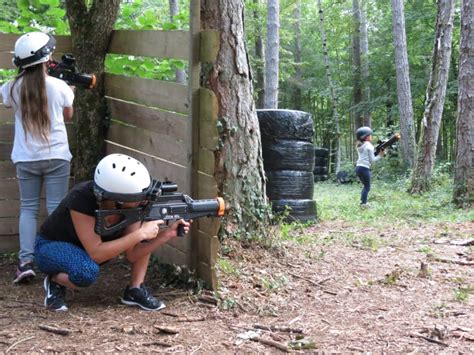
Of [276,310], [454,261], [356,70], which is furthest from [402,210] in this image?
[356,70]

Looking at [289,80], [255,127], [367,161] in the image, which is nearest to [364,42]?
[289,80]

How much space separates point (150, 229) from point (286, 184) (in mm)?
4221

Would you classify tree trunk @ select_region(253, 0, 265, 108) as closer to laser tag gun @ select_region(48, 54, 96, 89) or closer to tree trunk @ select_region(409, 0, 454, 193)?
tree trunk @ select_region(409, 0, 454, 193)

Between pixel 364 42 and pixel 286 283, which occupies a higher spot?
pixel 364 42

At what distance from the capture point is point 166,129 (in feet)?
15.5

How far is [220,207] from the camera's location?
A: 402cm

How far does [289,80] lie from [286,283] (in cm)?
2809

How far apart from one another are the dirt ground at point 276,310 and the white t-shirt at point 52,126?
44.0 inches

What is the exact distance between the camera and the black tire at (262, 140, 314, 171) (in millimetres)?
7734

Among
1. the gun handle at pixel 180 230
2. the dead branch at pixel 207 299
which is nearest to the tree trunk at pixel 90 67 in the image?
the gun handle at pixel 180 230

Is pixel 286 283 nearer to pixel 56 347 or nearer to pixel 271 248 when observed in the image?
pixel 271 248

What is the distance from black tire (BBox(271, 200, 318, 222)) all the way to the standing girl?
3.63 metres

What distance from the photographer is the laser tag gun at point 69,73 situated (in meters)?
4.90

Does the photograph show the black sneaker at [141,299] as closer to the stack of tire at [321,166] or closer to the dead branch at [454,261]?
the dead branch at [454,261]
